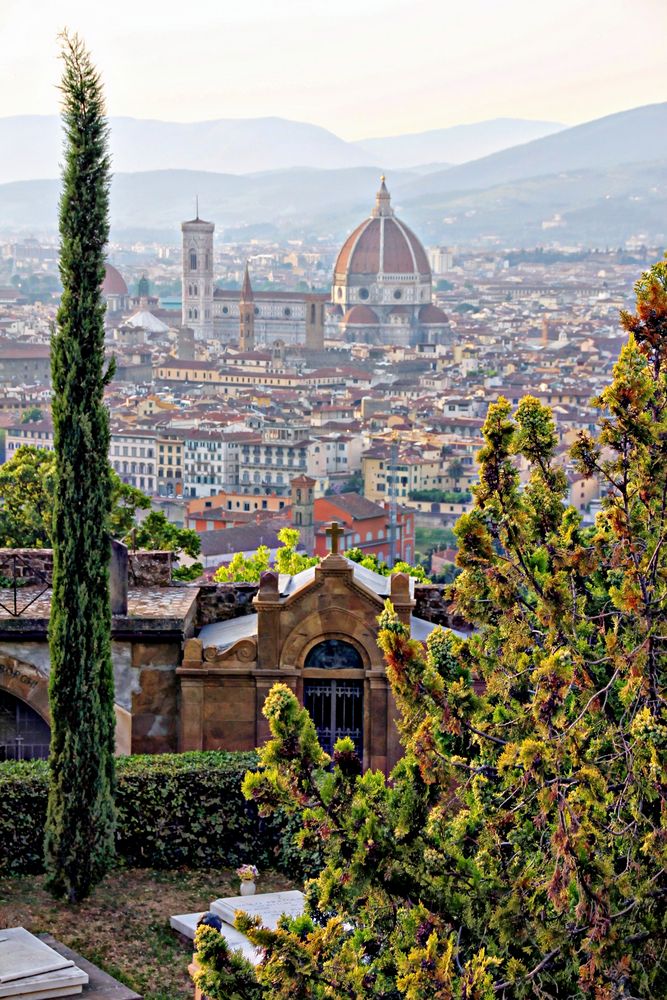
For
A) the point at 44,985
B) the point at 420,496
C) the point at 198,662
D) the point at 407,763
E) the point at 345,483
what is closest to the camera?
the point at 407,763

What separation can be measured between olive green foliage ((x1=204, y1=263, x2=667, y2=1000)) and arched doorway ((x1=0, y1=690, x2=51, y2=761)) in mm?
3649

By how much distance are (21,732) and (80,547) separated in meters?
1.68

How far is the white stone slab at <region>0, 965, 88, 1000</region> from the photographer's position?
696 cm

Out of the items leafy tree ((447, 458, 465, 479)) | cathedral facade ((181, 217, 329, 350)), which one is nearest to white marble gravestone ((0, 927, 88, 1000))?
leafy tree ((447, 458, 465, 479))

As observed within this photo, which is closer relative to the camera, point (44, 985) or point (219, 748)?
point (44, 985)

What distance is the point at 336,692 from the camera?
9.68 meters

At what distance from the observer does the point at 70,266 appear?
869 cm

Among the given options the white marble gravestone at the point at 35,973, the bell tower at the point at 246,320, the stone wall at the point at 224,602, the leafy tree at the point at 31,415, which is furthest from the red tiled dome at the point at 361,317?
the white marble gravestone at the point at 35,973

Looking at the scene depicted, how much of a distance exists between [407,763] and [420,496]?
82.5 metres

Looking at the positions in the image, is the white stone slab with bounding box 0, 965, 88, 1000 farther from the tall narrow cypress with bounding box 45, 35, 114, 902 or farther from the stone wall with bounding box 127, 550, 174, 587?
the stone wall with bounding box 127, 550, 174, 587

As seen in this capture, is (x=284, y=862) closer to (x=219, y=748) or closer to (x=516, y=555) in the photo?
(x=219, y=748)

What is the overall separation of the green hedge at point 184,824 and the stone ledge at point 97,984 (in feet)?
3.44

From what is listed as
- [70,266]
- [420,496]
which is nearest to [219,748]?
[70,266]

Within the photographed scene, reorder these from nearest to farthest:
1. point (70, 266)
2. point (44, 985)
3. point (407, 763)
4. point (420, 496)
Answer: point (407, 763) → point (44, 985) → point (70, 266) → point (420, 496)
